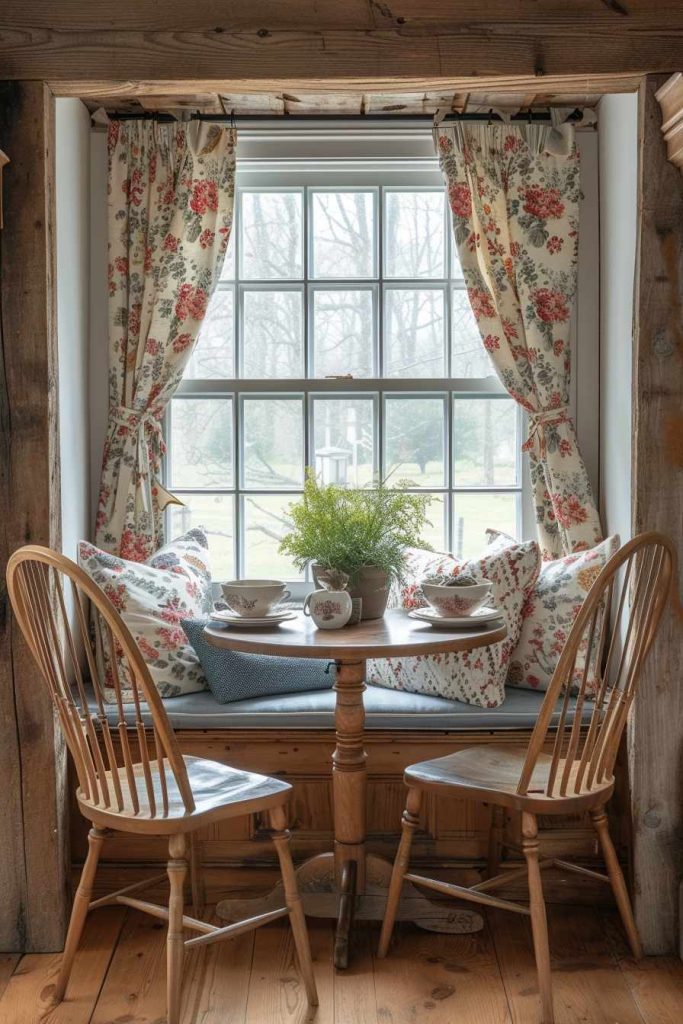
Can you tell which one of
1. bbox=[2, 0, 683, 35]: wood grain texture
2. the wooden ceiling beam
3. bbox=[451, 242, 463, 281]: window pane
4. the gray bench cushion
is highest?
bbox=[2, 0, 683, 35]: wood grain texture

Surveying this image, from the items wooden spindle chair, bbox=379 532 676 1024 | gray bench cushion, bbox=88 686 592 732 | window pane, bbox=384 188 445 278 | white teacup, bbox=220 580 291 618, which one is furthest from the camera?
window pane, bbox=384 188 445 278

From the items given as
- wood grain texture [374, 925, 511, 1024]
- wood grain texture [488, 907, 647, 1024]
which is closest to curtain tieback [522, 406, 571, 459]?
wood grain texture [488, 907, 647, 1024]

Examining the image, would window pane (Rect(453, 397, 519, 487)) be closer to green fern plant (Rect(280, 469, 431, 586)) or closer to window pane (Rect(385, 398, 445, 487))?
window pane (Rect(385, 398, 445, 487))

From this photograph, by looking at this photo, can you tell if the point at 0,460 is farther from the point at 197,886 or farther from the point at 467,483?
the point at 467,483

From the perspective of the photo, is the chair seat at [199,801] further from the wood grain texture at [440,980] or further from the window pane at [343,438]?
the window pane at [343,438]

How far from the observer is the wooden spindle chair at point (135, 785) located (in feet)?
7.02

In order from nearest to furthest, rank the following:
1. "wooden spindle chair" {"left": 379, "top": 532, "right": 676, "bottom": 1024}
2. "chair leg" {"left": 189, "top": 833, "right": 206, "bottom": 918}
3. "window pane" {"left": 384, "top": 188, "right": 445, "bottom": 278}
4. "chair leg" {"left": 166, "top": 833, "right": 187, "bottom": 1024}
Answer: "chair leg" {"left": 166, "top": 833, "right": 187, "bottom": 1024} < "wooden spindle chair" {"left": 379, "top": 532, "right": 676, "bottom": 1024} < "chair leg" {"left": 189, "top": 833, "right": 206, "bottom": 918} < "window pane" {"left": 384, "top": 188, "right": 445, "bottom": 278}

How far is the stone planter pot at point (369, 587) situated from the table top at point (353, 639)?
55mm

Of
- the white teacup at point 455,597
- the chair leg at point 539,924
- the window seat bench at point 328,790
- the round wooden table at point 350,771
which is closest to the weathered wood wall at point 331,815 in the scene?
the window seat bench at point 328,790

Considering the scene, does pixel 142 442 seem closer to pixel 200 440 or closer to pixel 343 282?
pixel 200 440

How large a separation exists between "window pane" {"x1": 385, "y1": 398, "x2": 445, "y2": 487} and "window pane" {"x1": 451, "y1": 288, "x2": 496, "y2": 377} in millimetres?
156

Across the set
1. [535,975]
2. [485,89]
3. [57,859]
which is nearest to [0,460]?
[57,859]

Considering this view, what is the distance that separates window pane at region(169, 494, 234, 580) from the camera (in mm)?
3666

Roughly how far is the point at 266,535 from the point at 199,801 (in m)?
1.49
